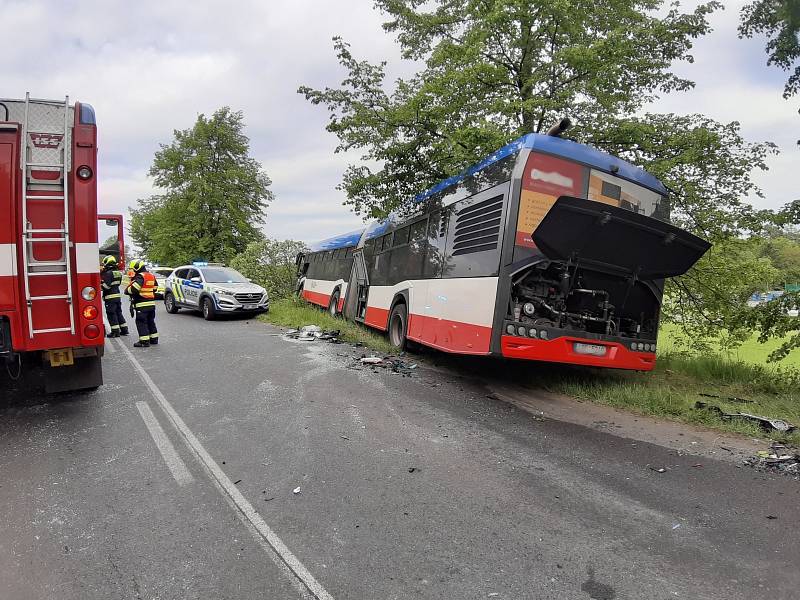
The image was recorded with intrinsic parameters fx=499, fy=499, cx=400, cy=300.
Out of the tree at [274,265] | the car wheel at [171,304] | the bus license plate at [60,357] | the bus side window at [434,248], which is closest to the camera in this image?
the bus license plate at [60,357]

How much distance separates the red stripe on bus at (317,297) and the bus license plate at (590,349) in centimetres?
1167

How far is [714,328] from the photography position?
30.0 ft

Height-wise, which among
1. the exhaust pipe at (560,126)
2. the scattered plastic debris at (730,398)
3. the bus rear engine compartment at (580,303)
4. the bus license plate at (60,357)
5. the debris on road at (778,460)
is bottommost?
the scattered plastic debris at (730,398)

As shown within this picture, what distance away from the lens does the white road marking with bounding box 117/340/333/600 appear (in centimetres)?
253

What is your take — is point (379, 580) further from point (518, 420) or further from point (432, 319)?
point (432, 319)

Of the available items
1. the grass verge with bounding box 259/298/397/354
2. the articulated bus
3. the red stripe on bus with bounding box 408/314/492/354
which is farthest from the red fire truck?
the grass verge with bounding box 259/298/397/354

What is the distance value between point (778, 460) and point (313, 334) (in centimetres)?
922

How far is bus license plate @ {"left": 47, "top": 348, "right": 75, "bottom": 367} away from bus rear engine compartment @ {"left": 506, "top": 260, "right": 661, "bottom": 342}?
4853 mm

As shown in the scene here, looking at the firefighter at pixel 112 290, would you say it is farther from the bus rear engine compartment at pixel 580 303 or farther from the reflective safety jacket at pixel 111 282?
the bus rear engine compartment at pixel 580 303

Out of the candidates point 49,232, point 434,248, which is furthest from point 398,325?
point 49,232

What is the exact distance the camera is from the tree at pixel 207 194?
33906 mm

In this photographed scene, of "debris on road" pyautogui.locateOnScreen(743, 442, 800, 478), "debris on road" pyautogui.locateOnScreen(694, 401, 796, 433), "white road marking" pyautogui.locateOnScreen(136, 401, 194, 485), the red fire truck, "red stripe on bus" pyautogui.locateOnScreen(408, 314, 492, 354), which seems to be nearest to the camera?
"white road marking" pyautogui.locateOnScreen(136, 401, 194, 485)

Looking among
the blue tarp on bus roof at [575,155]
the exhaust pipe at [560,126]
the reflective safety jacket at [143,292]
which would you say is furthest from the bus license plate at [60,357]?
the exhaust pipe at [560,126]

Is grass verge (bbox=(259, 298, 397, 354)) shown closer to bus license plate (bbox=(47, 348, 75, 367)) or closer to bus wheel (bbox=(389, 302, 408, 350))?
bus wheel (bbox=(389, 302, 408, 350))
